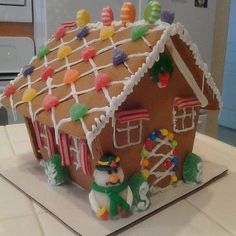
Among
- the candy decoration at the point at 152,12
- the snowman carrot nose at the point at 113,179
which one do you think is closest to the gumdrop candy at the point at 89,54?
the candy decoration at the point at 152,12

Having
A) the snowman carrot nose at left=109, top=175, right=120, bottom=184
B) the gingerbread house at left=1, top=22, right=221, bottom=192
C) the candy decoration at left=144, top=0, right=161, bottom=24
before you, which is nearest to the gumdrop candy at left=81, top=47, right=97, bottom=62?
the gingerbread house at left=1, top=22, right=221, bottom=192

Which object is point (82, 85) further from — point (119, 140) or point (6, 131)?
point (6, 131)

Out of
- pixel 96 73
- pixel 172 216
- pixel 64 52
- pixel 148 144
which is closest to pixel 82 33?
pixel 64 52

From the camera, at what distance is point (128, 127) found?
22.3 inches

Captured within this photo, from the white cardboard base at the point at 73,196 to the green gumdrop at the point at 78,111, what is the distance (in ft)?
0.55

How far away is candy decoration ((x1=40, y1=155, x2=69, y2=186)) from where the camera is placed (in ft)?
2.15

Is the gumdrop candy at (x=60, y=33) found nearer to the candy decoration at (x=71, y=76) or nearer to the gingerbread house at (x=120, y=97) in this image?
the gingerbread house at (x=120, y=97)

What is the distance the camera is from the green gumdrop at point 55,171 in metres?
0.65

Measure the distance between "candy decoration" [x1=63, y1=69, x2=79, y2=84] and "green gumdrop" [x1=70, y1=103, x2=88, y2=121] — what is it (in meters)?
0.09

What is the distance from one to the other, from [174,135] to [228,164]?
214mm

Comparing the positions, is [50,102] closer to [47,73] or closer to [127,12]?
[47,73]

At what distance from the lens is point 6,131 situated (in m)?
1.04

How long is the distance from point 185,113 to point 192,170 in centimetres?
12

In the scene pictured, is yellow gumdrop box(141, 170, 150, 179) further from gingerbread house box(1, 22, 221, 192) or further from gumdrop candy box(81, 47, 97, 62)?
gumdrop candy box(81, 47, 97, 62)
